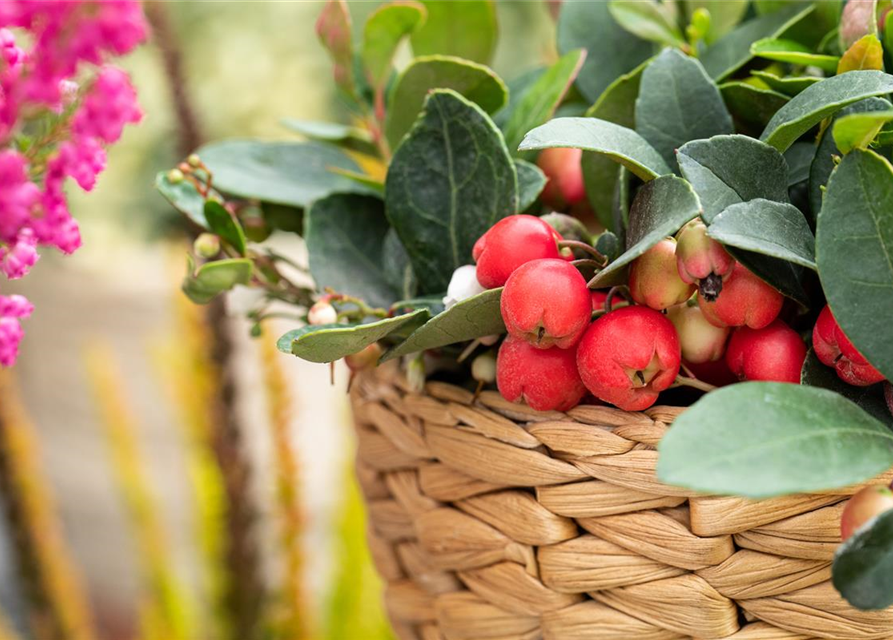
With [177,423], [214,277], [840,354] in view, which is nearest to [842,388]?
[840,354]

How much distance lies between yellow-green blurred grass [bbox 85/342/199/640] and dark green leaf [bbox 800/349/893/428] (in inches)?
25.3

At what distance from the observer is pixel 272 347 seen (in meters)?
0.67

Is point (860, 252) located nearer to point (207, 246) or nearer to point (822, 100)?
point (822, 100)

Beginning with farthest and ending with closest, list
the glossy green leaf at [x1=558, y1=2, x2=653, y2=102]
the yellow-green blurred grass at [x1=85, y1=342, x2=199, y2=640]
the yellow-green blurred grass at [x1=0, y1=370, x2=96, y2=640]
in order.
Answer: the yellow-green blurred grass at [x1=85, y1=342, x2=199, y2=640] → the yellow-green blurred grass at [x1=0, y1=370, x2=96, y2=640] → the glossy green leaf at [x1=558, y1=2, x2=653, y2=102]

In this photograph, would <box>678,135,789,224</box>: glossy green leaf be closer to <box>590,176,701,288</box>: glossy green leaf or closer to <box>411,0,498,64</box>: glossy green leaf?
<box>590,176,701,288</box>: glossy green leaf

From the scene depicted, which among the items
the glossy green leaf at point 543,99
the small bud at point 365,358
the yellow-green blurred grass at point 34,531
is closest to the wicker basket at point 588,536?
the small bud at point 365,358

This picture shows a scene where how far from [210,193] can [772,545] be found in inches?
10.0

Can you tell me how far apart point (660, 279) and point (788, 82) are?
0.09 meters

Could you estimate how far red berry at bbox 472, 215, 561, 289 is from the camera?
289 mm

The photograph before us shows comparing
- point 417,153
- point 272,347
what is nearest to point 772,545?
point 417,153

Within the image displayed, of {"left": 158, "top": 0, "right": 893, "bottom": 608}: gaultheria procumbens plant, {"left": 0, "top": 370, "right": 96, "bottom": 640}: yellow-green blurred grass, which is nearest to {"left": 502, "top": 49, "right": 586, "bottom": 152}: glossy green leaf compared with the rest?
{"left": 158, "top": 0, "right": 893, "bottom": 608}: gaultheria procumbens plant

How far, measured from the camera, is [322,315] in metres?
0.32

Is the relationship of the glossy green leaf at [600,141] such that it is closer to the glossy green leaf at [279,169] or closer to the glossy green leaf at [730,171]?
the glossy green leaf at [730,171]

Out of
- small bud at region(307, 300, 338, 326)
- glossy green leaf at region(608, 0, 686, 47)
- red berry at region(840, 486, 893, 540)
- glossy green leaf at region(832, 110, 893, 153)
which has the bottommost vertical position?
red berry at region(840, 486, 893, 540)
